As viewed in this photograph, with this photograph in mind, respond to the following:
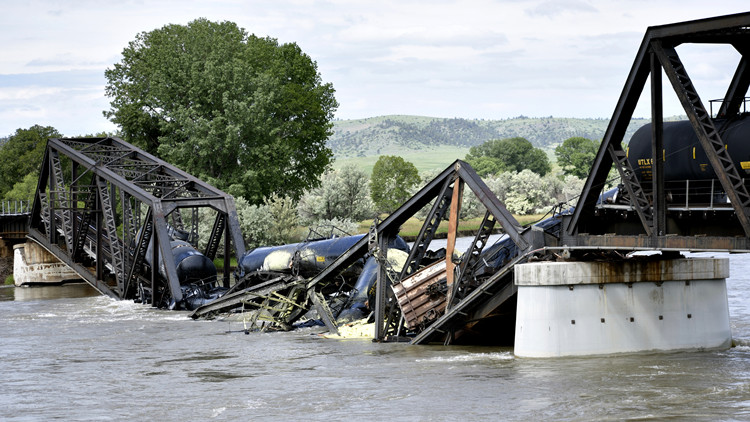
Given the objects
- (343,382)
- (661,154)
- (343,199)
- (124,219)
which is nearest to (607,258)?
(661,154)

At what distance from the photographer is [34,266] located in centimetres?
6506

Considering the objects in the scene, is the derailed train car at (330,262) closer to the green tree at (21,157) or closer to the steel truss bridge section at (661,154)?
the steel truss bridge section at (661,154)

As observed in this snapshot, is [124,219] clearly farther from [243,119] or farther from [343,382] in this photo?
[343,382]

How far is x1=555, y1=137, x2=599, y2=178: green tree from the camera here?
164 meters

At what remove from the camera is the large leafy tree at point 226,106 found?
73000 millimetres

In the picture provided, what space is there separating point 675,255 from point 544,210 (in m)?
97.5

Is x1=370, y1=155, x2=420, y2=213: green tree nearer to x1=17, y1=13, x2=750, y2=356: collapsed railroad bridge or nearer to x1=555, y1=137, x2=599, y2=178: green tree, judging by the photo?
x1=555, y1=137, x2=599, y2=178: green tree

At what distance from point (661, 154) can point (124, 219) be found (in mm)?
32892

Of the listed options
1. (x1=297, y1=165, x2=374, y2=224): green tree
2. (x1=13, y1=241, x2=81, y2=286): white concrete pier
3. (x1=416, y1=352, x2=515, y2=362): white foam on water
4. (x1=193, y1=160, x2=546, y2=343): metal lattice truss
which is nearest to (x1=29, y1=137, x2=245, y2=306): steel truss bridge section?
(x1=13, y1=241, x2=81, y2=286): white concrete pier

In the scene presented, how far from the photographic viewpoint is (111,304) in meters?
49.0

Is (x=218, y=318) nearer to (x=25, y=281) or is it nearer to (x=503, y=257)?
(x=503, y=257)

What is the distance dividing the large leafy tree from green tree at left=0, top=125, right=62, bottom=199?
36913mm

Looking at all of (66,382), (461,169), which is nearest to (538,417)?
(461,169)

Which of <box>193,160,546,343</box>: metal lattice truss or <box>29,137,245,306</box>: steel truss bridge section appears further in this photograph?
<box>29,137,245,306</box>: steel truss bridge section
